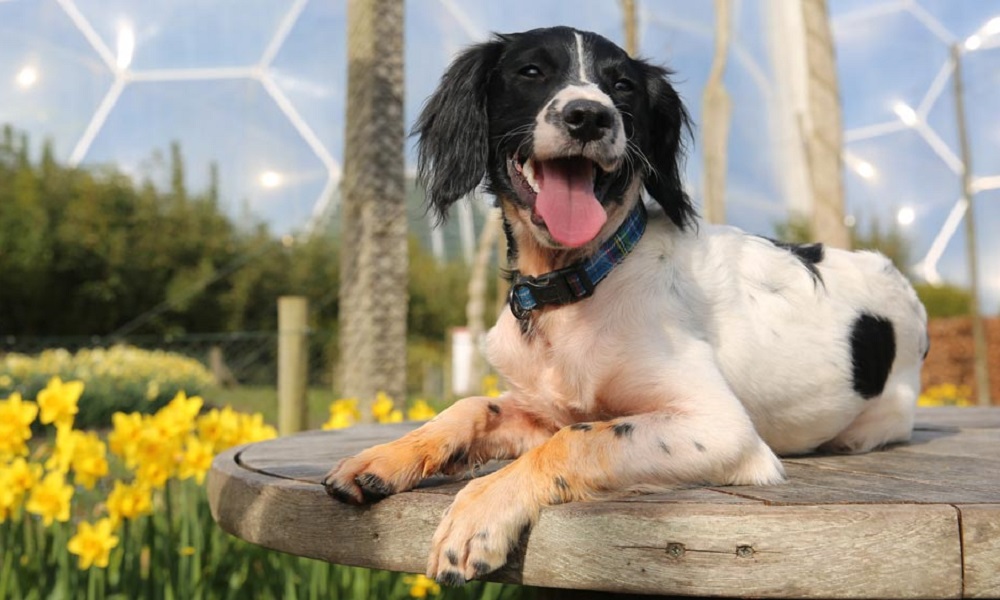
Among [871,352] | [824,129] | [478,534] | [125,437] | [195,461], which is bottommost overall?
[195,461]

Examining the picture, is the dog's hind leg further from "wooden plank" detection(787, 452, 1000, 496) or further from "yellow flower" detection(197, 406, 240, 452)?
"yellow flower" detection(197, 406, 240, 452)

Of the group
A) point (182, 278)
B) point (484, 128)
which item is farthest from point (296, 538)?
point (182, 278)

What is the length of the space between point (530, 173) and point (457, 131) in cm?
26

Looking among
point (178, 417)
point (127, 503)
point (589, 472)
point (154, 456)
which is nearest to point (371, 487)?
point (589, 472)

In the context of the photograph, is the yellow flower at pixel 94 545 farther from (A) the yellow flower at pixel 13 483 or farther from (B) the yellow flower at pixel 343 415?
(B) the yellow flower at pixel 343 415

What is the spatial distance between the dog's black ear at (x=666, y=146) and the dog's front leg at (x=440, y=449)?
661mm

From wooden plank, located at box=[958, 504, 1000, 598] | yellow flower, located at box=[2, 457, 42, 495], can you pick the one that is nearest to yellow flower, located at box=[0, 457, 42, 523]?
yellow flower, located at box=[2, 457, 42, 495]

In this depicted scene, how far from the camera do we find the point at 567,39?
231 centimetres

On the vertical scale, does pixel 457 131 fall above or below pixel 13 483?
above

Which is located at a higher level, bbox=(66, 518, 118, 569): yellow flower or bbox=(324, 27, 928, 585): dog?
bbox=(324, 27, 928, 585): dog

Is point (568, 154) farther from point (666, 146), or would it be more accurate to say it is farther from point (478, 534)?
point (478, 534)

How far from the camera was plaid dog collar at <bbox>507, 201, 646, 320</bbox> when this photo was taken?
218cm

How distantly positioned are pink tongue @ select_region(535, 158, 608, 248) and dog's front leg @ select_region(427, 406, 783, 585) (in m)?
0.43

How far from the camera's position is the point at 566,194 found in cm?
209
